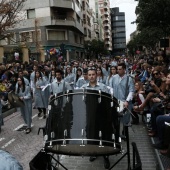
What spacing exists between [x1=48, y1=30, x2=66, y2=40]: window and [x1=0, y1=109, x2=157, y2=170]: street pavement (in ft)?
120

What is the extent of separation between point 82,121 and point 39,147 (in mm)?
3702

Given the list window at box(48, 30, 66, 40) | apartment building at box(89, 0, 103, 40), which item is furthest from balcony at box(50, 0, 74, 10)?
apartment building at box(89, 0, 103, 40)

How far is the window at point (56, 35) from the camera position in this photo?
47.1 metres

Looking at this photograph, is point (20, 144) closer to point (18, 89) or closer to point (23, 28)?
point (18, 89)

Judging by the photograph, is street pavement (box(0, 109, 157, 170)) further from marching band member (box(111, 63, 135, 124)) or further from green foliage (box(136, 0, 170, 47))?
green foliage (box(136, 0, 170, 47))

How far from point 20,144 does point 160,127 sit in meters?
3.76

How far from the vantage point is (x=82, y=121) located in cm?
447

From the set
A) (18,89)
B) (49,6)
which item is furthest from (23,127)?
(49,6)

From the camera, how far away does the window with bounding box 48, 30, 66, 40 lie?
47094 mm

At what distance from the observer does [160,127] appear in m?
6.32

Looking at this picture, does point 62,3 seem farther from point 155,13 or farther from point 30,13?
point 155,13

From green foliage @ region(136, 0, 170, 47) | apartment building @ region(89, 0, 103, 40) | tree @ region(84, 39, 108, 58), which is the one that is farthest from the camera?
apartment building @ region(89, 0, 103, 40)

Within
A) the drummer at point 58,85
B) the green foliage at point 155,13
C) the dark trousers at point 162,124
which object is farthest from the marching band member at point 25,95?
the green foliage at point 155,13

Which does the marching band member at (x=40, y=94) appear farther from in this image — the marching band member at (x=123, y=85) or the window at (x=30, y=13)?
the window at (x=30, y=13)
